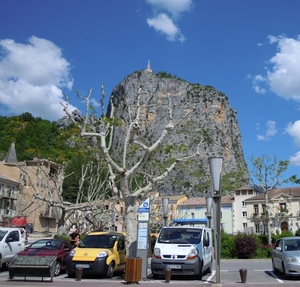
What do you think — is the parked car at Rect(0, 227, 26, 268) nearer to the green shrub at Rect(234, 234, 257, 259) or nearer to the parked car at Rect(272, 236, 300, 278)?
the parked car at Rect(272, 236, 300, 278)

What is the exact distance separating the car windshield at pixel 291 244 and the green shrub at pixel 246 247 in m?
10.5

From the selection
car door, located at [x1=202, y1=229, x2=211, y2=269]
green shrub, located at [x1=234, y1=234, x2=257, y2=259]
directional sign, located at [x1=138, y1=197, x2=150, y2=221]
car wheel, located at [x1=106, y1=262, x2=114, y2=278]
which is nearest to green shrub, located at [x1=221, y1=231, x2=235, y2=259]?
green shrub, located at [x1=234, y1=234, x2=257, y2=259]

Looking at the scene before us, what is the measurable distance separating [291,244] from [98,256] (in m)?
7.52

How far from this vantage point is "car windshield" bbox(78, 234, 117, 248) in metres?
14.4

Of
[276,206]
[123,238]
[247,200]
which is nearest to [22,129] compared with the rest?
[247,200]

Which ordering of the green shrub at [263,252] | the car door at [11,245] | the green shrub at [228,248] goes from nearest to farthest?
the car door at [11,245]
the green shrub at [263,252]
the green shrub at [228,248]

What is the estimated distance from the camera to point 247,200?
67750 mm

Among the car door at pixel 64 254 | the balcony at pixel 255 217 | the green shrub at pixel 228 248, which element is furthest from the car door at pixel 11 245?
the balcony at pixel 255 217

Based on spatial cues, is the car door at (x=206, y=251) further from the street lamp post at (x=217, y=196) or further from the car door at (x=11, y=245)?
the car door at (x=11, y=245)

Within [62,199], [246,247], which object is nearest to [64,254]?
[62,199]

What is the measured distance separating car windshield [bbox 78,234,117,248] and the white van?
6.25ft

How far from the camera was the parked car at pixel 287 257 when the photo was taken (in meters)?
13.0

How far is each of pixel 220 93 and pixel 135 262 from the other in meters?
133

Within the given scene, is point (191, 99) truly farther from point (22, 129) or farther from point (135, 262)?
point (135, 262)
